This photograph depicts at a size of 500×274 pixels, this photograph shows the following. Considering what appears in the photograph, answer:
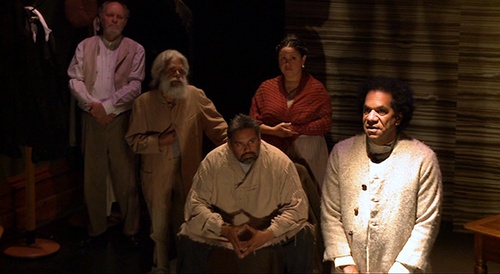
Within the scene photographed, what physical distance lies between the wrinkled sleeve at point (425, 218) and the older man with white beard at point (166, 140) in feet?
6.62

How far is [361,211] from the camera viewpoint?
12.1ft

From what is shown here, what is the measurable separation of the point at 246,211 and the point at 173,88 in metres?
1.09

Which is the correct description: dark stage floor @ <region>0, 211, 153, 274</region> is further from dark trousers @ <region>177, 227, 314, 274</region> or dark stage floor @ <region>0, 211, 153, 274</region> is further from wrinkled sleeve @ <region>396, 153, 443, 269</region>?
wrinkled sleeve @ <region>396, 153, 443, 269</region>

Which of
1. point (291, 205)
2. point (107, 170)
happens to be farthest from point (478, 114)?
point (107, 170)

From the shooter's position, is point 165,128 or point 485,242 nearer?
point 485,242

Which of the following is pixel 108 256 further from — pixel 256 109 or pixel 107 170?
pixel 256 109

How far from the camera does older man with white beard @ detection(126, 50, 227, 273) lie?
5.38m

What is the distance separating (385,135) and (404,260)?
509 mm

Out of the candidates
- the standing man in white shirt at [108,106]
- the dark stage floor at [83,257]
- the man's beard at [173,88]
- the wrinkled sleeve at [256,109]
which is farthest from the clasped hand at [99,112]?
the wrinkled sleeve at [256,109]

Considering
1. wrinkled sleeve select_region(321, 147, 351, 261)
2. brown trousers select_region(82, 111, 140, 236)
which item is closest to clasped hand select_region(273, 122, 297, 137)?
brown trousers select_region(82, 111, 140, 236)

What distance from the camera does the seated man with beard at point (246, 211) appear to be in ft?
14.9

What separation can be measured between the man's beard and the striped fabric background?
136 centimetres

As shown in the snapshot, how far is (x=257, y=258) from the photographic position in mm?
4531

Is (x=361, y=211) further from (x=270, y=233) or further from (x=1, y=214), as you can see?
(x=1, y=214)
